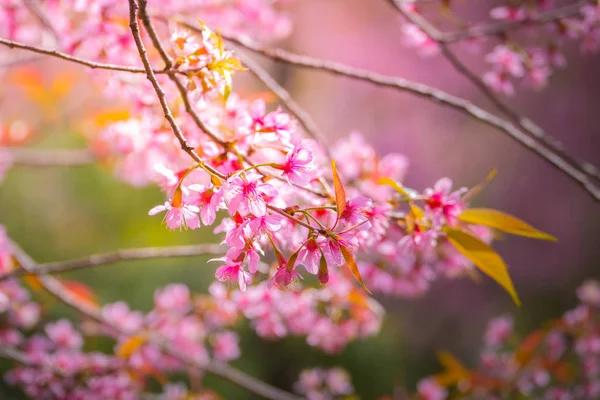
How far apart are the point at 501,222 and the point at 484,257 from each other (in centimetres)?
4

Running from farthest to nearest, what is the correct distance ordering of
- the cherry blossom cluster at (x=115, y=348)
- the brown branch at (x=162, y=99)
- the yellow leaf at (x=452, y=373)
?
the yellow leaf at (x=452, y=373) → the cherry blossom cluster at (x=115, y=348) → the brown branch at (x=162, y=99)

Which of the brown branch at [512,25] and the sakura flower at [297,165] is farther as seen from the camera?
the brown branch at [512,25]

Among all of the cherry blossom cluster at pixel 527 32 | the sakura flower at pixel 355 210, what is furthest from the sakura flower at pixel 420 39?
the sakura flower at pixel 355 210

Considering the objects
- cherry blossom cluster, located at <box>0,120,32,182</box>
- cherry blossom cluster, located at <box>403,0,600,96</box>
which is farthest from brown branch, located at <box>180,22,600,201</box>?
cherry blossom cluster, located at <box>0,120,32,182</box>

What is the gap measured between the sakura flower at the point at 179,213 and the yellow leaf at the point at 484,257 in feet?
0.93

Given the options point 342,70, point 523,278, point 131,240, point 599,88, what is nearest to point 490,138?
point 599,88

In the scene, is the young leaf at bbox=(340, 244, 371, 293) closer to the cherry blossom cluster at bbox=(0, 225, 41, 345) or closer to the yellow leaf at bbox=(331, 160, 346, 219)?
the yellow leaf at bbox=(331, 160, 346, 219)

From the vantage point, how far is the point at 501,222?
542mm

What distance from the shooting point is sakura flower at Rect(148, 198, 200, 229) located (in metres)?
0.43

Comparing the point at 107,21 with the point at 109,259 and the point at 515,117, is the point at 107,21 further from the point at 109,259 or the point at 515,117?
the point at 515,117

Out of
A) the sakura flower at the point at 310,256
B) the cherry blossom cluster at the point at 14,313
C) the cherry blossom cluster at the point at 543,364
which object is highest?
the cherry blossom cluster at the point at 14,313

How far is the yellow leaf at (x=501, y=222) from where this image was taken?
1.72 feet

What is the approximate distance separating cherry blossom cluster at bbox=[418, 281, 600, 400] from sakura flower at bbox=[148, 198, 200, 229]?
2.83 ft

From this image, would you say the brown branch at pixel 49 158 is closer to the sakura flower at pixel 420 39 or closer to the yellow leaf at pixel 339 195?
the sakura flower at pixel 420 39
